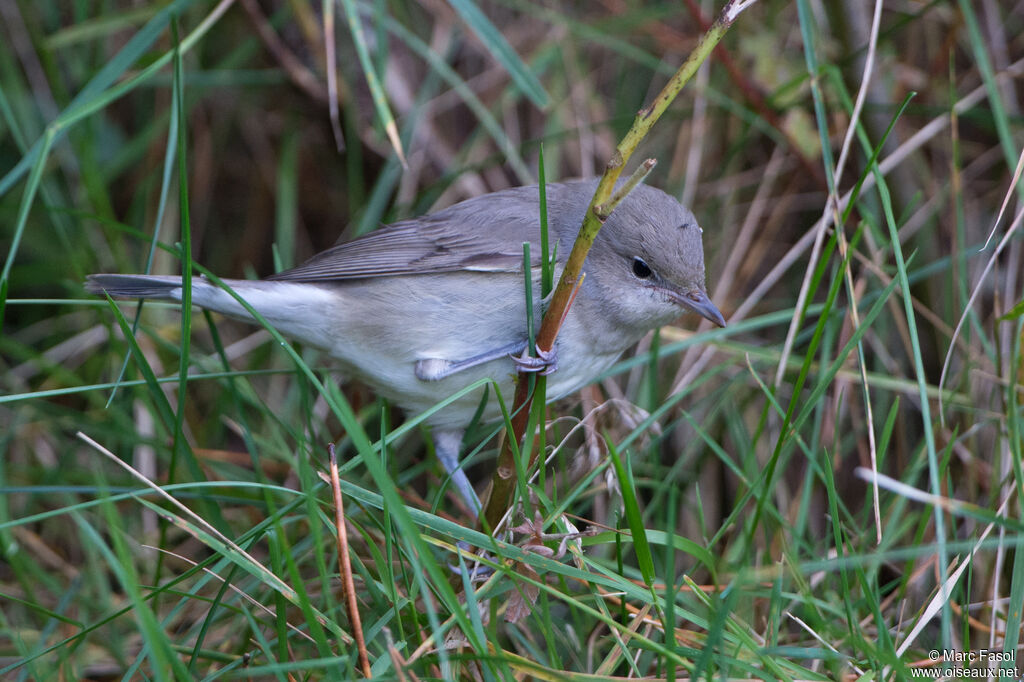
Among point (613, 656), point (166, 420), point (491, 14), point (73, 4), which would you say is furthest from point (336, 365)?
point (73, 4)

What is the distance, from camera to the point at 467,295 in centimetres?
296

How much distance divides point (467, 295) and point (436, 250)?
27 cm

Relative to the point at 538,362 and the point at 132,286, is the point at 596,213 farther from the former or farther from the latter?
the point at 132,286

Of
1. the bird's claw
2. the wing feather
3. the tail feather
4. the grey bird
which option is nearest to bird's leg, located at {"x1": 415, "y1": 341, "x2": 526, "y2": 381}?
the grey bird

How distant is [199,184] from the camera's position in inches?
183

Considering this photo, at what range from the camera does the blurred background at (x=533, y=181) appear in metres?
2.81

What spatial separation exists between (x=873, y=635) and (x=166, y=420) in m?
2.13

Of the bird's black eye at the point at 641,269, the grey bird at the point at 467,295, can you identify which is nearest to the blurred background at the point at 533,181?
the grey bird at the point at 467,295

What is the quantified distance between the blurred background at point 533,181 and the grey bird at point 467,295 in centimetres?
19

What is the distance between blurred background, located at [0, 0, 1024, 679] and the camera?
2.81 meters

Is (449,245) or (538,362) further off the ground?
(449,245)

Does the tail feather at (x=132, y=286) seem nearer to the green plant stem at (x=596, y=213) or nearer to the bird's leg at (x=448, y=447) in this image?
the bird's leg at (x=448, y=447)

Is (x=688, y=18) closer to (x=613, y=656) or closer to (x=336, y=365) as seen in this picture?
(x=336, y=365)

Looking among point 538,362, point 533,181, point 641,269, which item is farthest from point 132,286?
point 533,181
